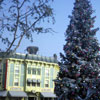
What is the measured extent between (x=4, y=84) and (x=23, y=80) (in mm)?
3171

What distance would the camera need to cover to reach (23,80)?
37.2 meters

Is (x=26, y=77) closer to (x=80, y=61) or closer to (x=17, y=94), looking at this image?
(x=17, y=94)

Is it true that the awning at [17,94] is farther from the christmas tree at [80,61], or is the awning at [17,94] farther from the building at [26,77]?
the christmas tree at [80,61]

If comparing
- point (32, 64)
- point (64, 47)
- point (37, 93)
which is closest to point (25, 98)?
point (37, 93)

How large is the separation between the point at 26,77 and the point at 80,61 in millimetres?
20599

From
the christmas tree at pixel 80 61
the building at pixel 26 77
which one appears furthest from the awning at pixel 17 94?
the christmas tree at pixel 80 61

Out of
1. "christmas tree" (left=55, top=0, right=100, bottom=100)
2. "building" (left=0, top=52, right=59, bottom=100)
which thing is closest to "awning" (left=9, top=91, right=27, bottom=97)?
"building" (left=0, top=52, right=59, bottom=100)

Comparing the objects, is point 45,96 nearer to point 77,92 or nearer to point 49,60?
point 49,60

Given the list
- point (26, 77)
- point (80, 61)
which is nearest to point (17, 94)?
point (26, 77)

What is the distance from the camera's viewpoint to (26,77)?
37.0 m

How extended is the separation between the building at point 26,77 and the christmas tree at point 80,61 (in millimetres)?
17270

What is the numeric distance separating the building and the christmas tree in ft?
56.7

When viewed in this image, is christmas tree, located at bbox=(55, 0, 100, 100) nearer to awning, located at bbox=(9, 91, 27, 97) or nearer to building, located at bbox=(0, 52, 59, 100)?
awning, located at bbox=(9, 91, 27, 97)

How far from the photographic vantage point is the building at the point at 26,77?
117 feet
